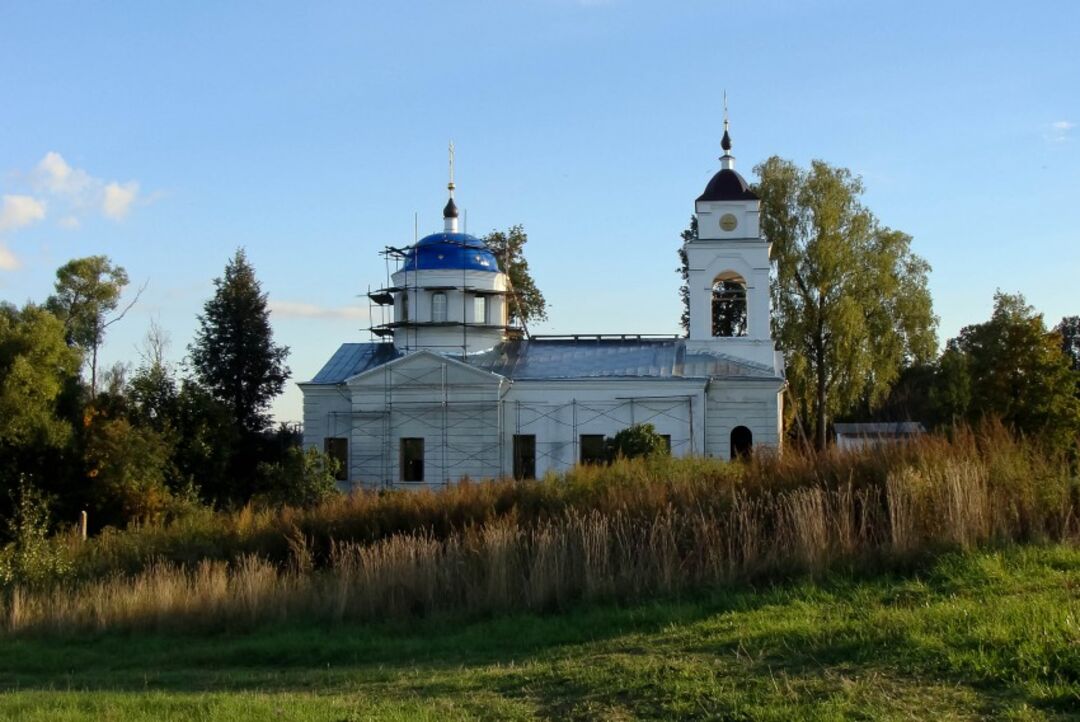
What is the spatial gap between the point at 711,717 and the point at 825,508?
683 cm

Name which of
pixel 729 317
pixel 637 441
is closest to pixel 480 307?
pixel 637 441

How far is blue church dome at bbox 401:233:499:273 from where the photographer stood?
4125cm

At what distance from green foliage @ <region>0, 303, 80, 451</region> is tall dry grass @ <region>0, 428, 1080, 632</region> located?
1880 centimetres

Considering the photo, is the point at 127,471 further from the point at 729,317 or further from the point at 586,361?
the point at 729,317

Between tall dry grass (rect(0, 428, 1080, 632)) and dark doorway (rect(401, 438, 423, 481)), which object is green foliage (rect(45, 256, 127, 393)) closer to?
dark doorway (rect(401, 438, 423, 481))

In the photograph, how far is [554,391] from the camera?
121ft

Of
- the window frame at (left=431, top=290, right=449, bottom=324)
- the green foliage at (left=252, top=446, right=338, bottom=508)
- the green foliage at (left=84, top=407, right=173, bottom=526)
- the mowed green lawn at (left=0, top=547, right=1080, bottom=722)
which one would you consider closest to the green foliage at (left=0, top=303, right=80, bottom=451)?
the green foliage at (left=84, top=407, right=173, bottom=526)

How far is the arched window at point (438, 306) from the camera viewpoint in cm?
4103

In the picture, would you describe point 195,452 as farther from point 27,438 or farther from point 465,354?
point 465,354

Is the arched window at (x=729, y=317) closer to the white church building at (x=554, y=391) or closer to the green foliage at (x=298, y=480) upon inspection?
the white church building at (x=554, y=391)

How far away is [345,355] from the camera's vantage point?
41656 mm

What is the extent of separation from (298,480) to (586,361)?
11314 mm

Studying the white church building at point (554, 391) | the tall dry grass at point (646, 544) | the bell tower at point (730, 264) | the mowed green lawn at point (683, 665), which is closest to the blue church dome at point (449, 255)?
the white church building at point (554, 391)

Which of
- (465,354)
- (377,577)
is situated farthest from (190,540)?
(465,354)
